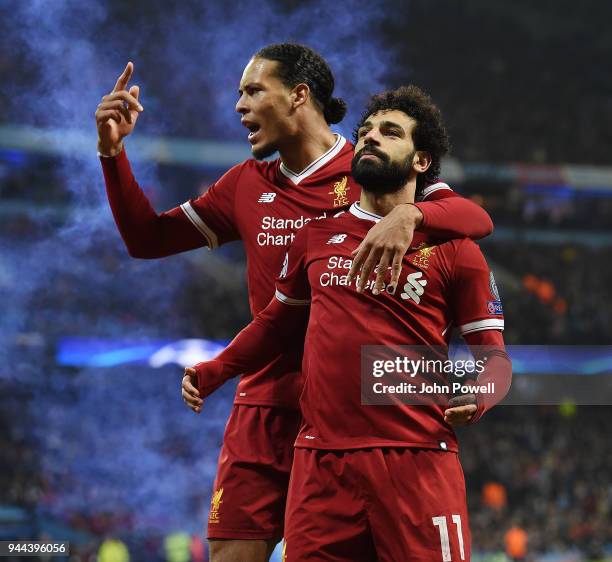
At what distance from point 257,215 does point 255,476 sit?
0.98m

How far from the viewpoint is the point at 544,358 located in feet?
59.3

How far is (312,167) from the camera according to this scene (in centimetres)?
367

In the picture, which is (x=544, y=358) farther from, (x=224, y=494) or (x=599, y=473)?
(x=224, y=494)

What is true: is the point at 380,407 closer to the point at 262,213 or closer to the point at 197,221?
the point at 262,213

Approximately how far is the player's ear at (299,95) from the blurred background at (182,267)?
17.8 ft

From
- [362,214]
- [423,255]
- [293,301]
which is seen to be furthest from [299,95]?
[423,255]

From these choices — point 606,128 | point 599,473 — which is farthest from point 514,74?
point 599,473

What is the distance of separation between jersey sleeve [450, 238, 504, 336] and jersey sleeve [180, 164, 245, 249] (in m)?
1.13

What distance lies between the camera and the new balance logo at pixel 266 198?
3633 millimetres

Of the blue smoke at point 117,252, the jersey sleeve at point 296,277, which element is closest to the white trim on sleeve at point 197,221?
the jersey sleeve at point 296,277

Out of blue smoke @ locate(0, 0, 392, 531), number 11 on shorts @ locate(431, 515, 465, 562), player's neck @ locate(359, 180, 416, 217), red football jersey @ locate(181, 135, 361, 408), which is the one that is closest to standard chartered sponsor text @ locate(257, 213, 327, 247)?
red football jersey @ locate(181, 135, 361, 408)

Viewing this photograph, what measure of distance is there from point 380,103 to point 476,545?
11.3 meters

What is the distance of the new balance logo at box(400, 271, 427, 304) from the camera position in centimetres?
289

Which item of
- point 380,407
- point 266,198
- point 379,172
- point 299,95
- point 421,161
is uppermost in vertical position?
point 299,95
